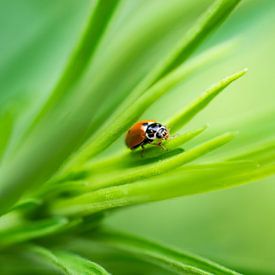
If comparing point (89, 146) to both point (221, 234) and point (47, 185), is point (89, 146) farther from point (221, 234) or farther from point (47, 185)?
point (221, 234)

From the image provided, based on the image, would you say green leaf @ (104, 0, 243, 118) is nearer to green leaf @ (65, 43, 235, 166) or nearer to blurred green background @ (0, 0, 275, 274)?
green leaf @ (65, 43, 235, 166)

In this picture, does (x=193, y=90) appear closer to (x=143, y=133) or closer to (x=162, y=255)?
(x=143, y=133)

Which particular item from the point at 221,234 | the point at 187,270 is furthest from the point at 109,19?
the point at 221,234

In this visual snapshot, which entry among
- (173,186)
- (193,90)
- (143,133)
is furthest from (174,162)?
(193,90)

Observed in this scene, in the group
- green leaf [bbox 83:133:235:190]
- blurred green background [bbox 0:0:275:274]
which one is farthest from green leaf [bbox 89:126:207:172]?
blurred green background [bbox 0:0:275:274]

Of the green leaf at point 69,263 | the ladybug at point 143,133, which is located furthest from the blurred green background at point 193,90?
the green leaf at point 69,263

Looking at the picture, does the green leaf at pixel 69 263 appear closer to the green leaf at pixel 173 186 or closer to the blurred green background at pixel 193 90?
the green leaf at pixel 173 186
